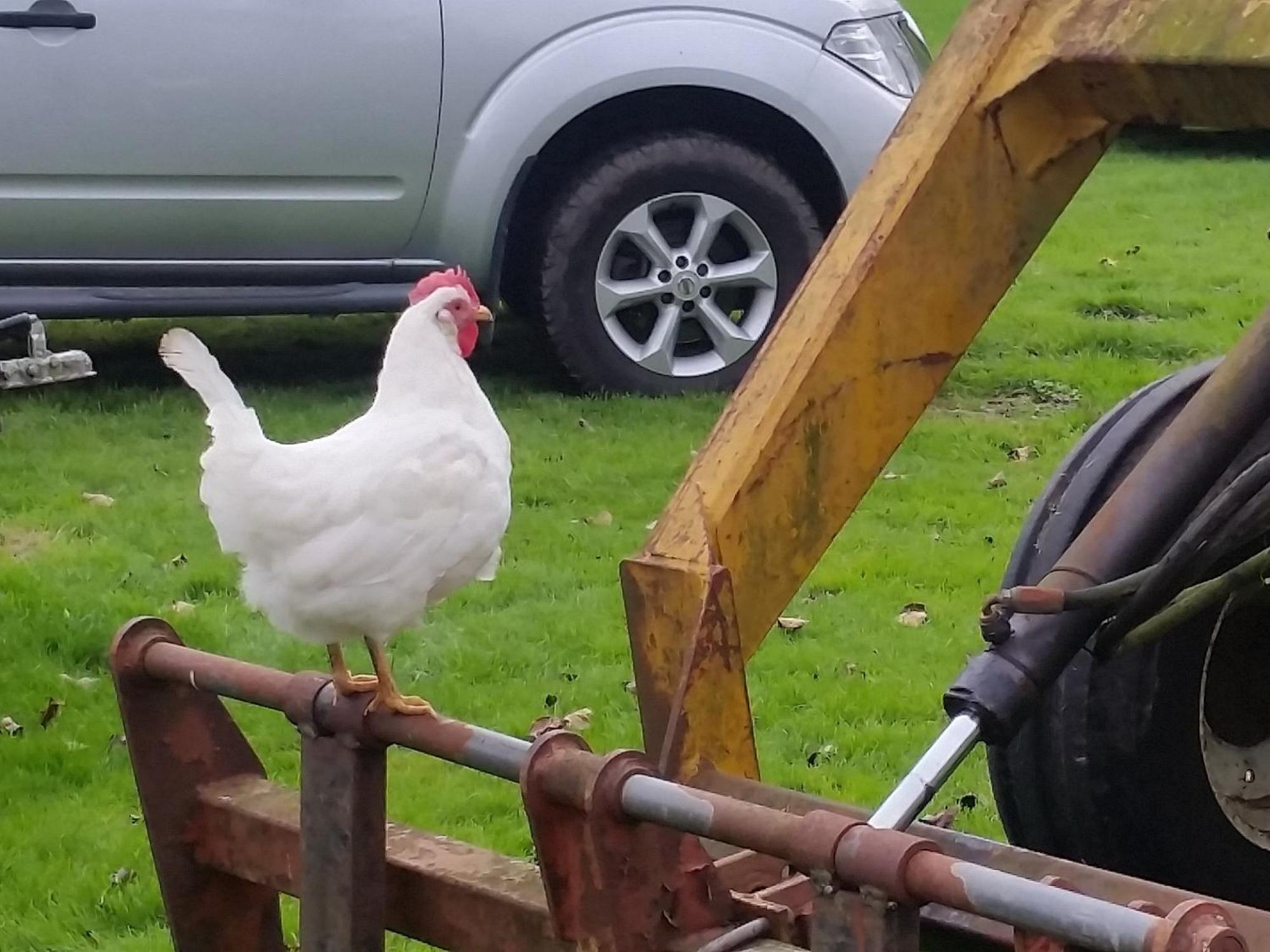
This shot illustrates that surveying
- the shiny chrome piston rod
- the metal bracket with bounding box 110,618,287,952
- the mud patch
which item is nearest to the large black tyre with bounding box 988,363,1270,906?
the shiny chrome piston rod

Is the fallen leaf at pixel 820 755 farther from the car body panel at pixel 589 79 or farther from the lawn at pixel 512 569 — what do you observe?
the car body panel at pixel 589 79

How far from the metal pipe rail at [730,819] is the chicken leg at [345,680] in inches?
0.7

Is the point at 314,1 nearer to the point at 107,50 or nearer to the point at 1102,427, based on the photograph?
the point at 107,50

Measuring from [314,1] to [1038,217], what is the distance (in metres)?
5.09

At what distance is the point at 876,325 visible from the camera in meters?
2.77

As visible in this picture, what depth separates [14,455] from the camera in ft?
23.2

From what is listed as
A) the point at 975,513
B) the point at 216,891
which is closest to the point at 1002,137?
the point at 216,891

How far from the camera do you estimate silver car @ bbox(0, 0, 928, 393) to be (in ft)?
23.9

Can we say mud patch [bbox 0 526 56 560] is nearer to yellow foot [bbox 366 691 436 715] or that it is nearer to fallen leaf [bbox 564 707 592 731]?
fallen leaf [bbox 564 707 592 731]

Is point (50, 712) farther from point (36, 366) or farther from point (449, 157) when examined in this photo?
point (449, 157)

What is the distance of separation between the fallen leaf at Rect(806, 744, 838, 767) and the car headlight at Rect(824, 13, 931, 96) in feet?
12.2

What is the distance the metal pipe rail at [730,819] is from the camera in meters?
1.78

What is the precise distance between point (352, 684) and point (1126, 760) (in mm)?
1247

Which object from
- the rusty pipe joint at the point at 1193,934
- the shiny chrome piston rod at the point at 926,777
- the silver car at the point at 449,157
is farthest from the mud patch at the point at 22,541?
the rusty pipe joint at the point at 1193,934
